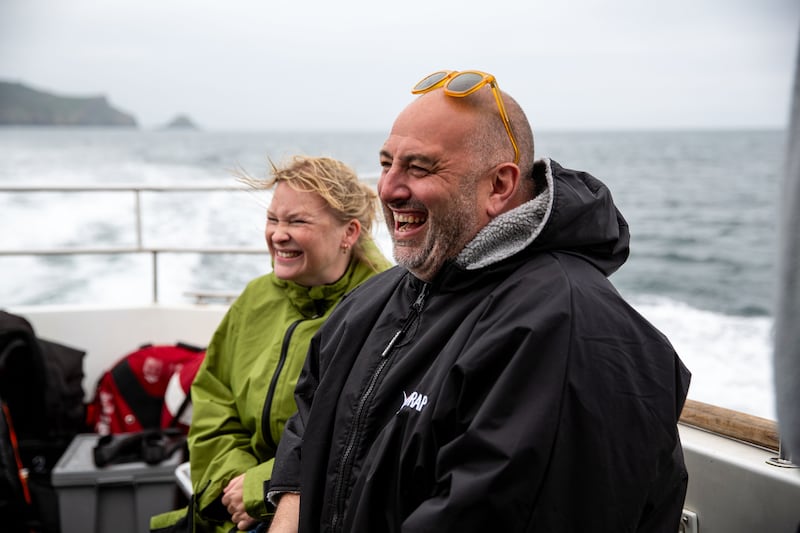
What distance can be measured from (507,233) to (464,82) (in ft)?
0.97

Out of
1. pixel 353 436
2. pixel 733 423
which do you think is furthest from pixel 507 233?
pixel 733 423

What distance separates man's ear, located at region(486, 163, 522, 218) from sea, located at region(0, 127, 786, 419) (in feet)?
1.48

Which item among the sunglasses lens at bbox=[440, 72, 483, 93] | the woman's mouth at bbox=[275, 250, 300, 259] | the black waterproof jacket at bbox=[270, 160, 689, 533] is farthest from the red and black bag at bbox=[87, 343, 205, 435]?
the sunglasses lens at bbox=[440, 72, 483, 93]

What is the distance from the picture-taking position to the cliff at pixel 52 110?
117ft

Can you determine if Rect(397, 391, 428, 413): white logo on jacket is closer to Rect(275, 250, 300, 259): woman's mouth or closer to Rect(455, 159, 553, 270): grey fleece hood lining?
Rect(455, 159, 553, 270): grey fleece hood lining

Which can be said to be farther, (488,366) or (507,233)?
(507,233)

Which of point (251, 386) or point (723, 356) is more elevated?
point (251, 386)

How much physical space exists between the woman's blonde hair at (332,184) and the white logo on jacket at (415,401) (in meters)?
0.93

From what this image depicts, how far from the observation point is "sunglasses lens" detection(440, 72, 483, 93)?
1461 millimetres

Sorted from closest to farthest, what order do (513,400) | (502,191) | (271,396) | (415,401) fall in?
(513,400)
(415,401)
(502,191)
(271,396)

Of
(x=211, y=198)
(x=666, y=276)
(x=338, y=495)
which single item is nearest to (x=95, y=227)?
(x=211, y=198)

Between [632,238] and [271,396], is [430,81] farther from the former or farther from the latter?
[632,238]

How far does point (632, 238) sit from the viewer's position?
53.5 ft

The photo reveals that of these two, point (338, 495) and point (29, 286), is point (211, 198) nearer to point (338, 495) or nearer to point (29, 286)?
point (29, 286)
